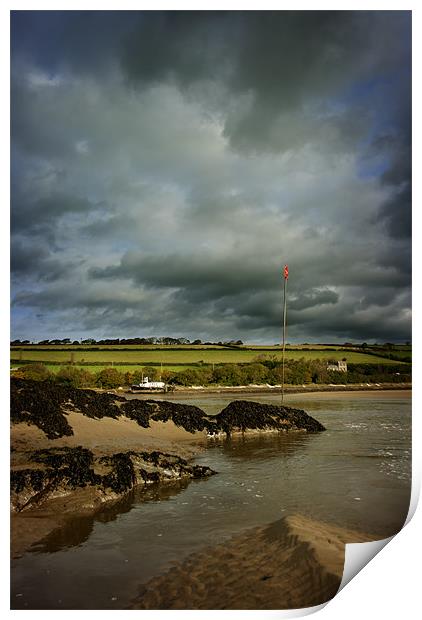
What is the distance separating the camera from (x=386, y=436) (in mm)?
8781

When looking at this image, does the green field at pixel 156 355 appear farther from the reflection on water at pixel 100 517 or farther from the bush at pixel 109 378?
the reflection on water at pixel 100 517

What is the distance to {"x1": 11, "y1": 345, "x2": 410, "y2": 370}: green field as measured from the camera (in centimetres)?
543

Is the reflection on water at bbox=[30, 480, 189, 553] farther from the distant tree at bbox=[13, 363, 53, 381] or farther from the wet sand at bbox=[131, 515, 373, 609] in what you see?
the distant tree at bbox=[13, 363, 53, 381]

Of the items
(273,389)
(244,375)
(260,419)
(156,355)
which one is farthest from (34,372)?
(273,389)

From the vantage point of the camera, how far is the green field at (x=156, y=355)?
5.43 m

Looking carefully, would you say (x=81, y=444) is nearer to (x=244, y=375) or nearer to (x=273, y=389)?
(x=244, y=375)

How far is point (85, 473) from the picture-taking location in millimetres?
5008

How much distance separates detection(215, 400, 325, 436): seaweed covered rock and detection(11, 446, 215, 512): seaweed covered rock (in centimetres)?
360

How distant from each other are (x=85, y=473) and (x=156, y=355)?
606 cm

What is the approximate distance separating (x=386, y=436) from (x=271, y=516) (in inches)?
211

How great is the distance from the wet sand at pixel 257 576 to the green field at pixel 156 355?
8.06ft

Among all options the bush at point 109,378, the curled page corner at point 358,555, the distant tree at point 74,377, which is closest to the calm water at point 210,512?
the curled page corner at point 358,555

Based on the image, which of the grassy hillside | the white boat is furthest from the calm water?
the white boat

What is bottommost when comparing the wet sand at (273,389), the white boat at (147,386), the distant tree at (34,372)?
the wet sand at (273,389)
